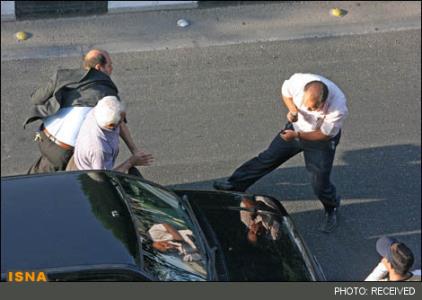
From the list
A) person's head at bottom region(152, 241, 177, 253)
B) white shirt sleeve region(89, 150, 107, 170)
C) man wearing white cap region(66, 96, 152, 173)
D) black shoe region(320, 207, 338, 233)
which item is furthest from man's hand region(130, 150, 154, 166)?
black shoe region(320, 207, 338, 233)

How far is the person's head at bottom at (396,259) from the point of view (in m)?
5.93

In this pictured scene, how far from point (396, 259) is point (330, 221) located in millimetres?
1768

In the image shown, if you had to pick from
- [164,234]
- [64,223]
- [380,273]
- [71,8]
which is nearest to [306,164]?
[380,273]

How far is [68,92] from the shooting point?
6.78m

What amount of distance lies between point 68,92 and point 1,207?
1725 mm

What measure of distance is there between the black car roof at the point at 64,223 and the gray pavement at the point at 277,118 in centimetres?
244

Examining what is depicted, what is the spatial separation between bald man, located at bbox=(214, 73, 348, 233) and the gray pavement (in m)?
0.37

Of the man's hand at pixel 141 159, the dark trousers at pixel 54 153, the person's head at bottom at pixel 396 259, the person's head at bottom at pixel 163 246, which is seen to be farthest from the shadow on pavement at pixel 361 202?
the person's head at bottom at pixel 163 246

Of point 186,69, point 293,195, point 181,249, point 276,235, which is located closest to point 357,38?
point 186,69

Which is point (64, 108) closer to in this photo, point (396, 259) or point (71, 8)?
point (396, 259)

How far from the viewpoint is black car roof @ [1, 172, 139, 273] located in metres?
4.98

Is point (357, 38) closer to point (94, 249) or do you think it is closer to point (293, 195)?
point (293, 195)

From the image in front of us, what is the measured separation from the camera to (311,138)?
23.6ft

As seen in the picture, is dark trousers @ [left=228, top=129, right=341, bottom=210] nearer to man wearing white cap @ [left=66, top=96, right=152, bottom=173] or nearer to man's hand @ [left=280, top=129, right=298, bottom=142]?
man's hand @ [left=280, top=129, right=298, bottom=142]
